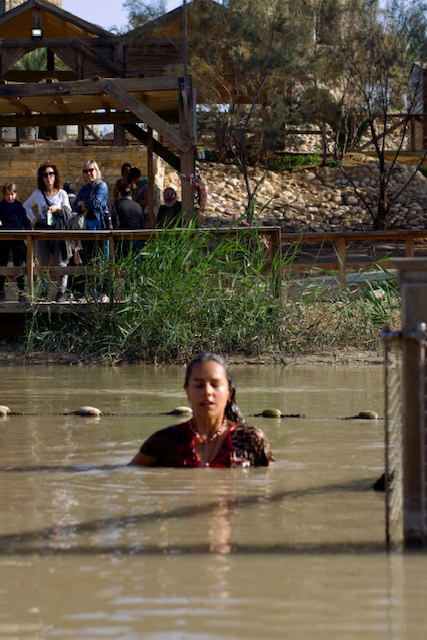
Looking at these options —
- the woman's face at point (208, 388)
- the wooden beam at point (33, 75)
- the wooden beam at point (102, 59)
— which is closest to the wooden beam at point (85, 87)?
the wooden beam at point (102, 59)

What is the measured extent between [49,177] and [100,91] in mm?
3739

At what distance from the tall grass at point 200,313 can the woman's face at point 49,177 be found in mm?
1300

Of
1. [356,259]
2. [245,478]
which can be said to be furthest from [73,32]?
[245,478]

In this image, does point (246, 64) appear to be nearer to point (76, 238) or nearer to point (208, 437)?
point (76, 238)

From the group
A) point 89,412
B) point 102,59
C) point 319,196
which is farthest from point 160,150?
point 319,196

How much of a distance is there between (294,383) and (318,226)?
19778 millimetres

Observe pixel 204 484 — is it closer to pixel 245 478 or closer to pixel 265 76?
pixel 245 478

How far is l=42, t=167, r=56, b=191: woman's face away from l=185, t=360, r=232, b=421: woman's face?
8638 millimetres

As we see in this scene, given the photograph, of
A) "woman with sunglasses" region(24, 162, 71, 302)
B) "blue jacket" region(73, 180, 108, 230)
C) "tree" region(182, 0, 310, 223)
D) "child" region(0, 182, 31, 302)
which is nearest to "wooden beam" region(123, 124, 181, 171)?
"child" region(0, 182, 31, 302)

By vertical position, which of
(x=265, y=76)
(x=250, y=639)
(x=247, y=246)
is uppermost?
(x=265, y=76)

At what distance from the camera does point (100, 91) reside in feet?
59.2

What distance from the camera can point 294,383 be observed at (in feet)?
37.9

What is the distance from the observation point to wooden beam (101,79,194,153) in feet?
57.0

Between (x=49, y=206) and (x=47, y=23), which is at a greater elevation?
(x=47, y=23)
